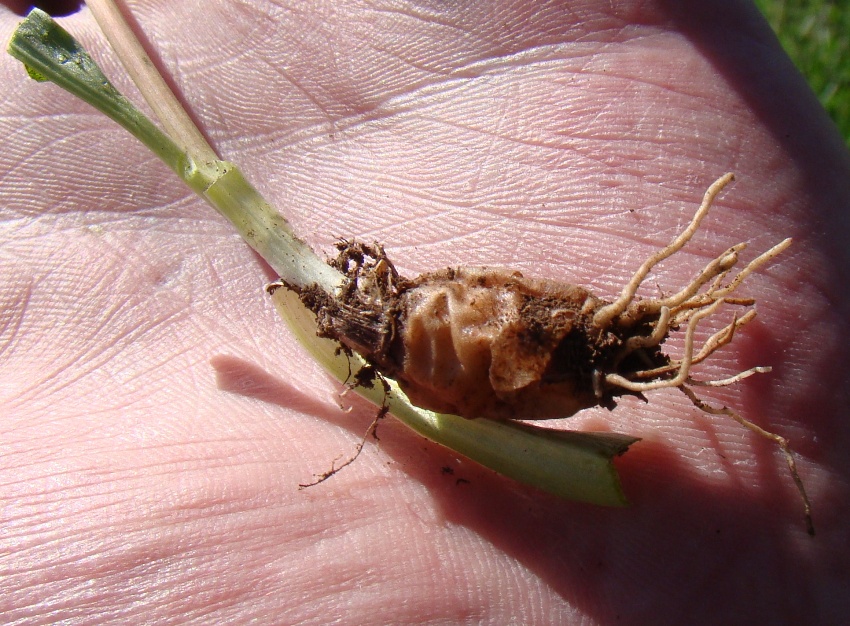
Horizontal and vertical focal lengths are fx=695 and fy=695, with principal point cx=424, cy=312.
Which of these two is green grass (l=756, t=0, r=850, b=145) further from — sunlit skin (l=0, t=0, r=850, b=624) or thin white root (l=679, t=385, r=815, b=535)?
thin white root (l=679, t=385, r=815, b=535)

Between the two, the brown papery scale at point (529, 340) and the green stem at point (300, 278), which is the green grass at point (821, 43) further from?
the green stem at point (300, 278)

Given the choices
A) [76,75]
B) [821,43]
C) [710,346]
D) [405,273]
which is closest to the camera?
[710,346]

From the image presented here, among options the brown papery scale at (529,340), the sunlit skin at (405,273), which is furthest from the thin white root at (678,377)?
the sunlit skin at (405,273)

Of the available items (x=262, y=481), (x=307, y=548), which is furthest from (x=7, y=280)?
(x=307, y=548)

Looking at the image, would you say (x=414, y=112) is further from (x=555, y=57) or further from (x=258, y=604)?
(x=258, y=604)

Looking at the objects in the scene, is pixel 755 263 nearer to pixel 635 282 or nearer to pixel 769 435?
pixel 635 282

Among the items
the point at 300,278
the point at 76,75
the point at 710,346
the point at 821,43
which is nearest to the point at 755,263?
the point at 710,346
